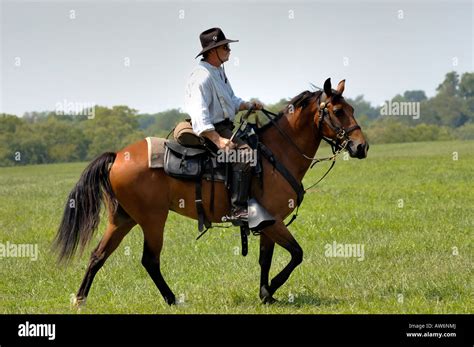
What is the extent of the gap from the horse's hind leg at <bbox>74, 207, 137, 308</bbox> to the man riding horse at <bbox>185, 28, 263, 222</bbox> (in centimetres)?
139

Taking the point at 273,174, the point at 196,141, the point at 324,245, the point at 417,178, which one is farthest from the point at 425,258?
the point at 417,178

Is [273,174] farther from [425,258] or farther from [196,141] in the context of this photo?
[425,258]

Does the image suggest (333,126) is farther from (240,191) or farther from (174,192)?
(174,192)

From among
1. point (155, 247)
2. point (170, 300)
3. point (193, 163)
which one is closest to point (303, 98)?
point (193, 163)

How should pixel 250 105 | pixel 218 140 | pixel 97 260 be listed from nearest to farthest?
pixel 218 140
pixel 97 260
pixel 250 105

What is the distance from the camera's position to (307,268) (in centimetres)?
1170

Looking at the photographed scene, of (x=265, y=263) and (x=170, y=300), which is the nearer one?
(x=170, y=300)

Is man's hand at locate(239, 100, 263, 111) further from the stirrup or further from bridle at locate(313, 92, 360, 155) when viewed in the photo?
the stirrup

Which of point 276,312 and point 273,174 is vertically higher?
point 273,174

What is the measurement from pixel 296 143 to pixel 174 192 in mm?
1653

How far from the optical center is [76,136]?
267ft

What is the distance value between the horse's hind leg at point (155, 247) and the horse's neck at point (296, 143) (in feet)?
5.29

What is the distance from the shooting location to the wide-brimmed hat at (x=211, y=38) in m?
9.38
